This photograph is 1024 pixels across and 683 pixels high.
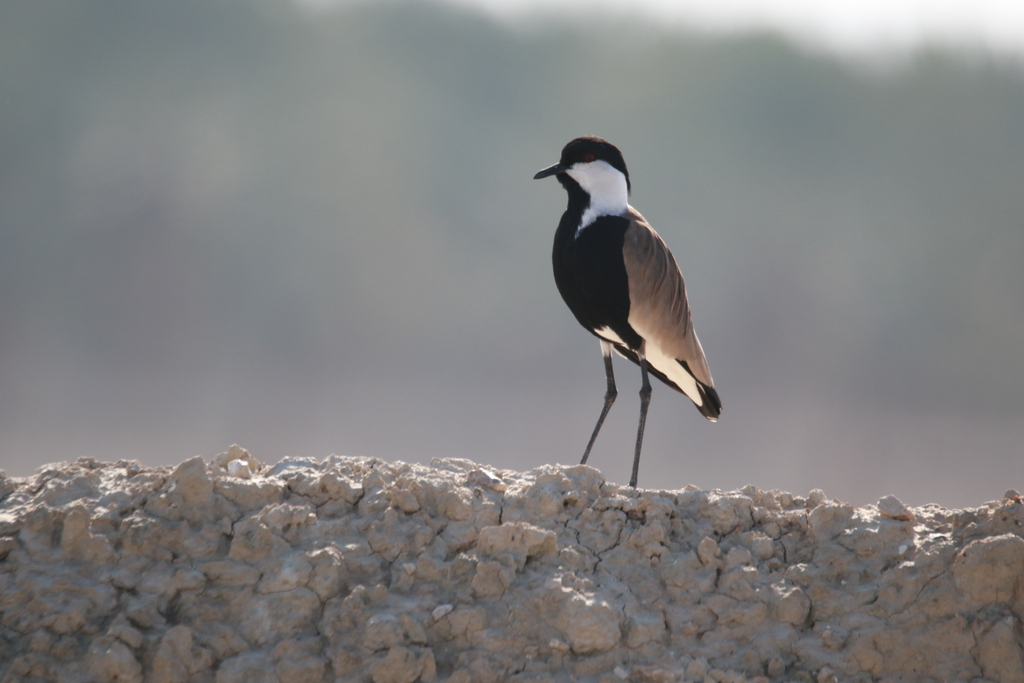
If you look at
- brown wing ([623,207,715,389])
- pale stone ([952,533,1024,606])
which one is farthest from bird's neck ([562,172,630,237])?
pale stone ([952,533,1024,606])

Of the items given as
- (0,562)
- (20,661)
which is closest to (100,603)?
(20,661)

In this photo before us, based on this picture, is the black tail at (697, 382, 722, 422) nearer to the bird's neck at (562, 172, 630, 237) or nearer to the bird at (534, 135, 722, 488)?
the bird at (534, 135, 722, 488)

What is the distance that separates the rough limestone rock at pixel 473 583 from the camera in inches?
123

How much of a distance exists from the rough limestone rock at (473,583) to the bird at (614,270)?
1.84 metres

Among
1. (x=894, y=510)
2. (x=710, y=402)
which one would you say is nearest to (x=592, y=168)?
(x=710, y=402)

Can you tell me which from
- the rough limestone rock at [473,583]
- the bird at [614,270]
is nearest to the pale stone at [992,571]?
the rough limestone rock at [473,583]

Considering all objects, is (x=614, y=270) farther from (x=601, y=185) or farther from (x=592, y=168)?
(x=592, y=168)

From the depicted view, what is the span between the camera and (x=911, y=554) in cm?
374

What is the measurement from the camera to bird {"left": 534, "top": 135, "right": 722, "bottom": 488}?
19.0 feet

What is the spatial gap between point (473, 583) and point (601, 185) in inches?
138

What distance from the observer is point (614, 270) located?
18.9 feet

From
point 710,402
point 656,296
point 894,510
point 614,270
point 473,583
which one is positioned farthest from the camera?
point 710,402

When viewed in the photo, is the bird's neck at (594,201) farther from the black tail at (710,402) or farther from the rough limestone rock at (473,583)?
the rough limestone rock at (473,583)

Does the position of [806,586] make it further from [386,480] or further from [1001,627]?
[386,480]
